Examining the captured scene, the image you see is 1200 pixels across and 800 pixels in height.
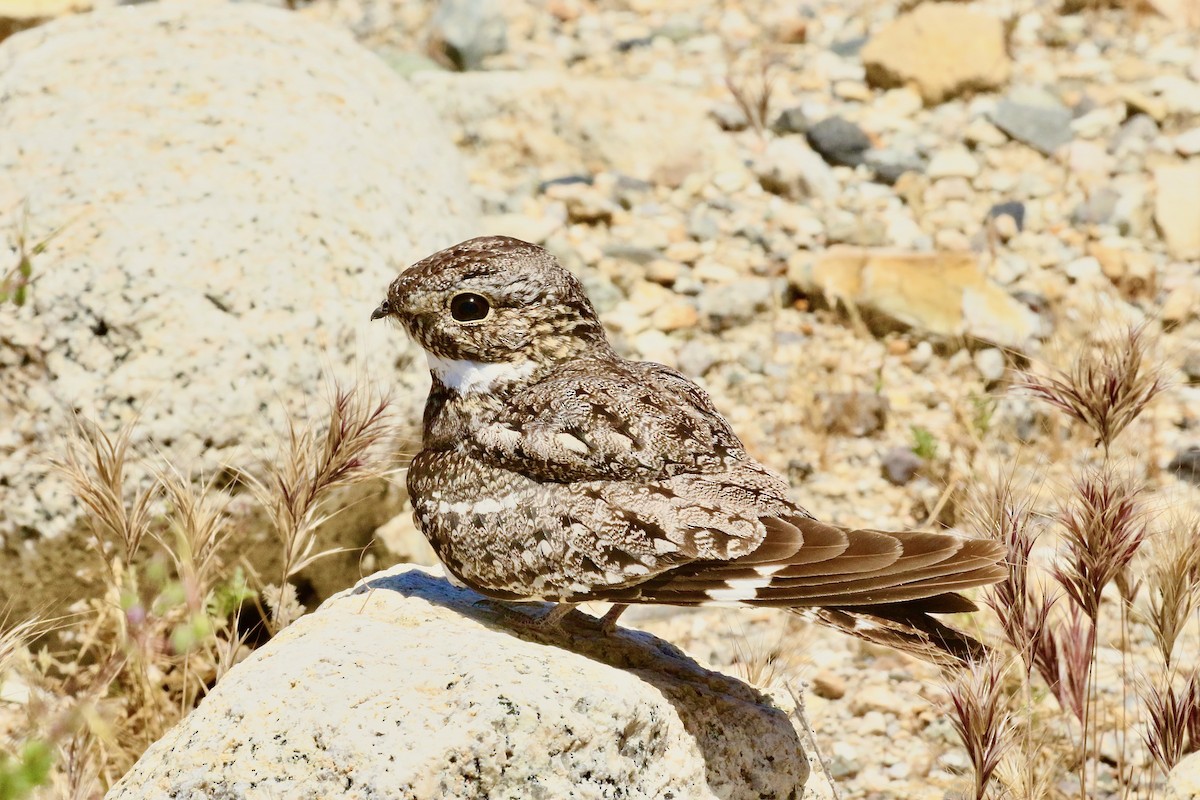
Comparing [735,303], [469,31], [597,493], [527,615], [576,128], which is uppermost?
[597,493]

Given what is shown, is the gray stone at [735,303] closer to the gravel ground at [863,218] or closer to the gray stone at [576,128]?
the gravel ground at [863,218]

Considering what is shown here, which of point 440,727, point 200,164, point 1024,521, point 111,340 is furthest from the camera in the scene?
point 200,164

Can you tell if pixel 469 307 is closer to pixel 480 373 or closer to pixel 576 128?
pixel 480 373

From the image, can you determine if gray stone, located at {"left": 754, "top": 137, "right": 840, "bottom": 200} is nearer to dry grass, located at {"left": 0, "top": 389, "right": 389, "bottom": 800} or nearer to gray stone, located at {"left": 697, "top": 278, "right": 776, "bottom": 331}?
gray stone, located at {"left": 697, "top": 278, "right": 776, "bottom": 331}

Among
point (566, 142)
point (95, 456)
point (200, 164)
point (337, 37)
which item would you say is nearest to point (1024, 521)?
point (95, 456)

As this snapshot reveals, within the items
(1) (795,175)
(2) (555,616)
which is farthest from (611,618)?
(1) (795,175)

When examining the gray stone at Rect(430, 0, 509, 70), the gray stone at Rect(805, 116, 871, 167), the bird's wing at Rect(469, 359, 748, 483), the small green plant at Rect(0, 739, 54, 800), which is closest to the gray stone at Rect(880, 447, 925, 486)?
the bird's wing at Rect(469, 359, 748, 483)

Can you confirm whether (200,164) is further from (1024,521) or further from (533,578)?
(1024,521)

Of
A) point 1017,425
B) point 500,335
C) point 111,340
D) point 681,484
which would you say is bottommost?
point 1017,425
